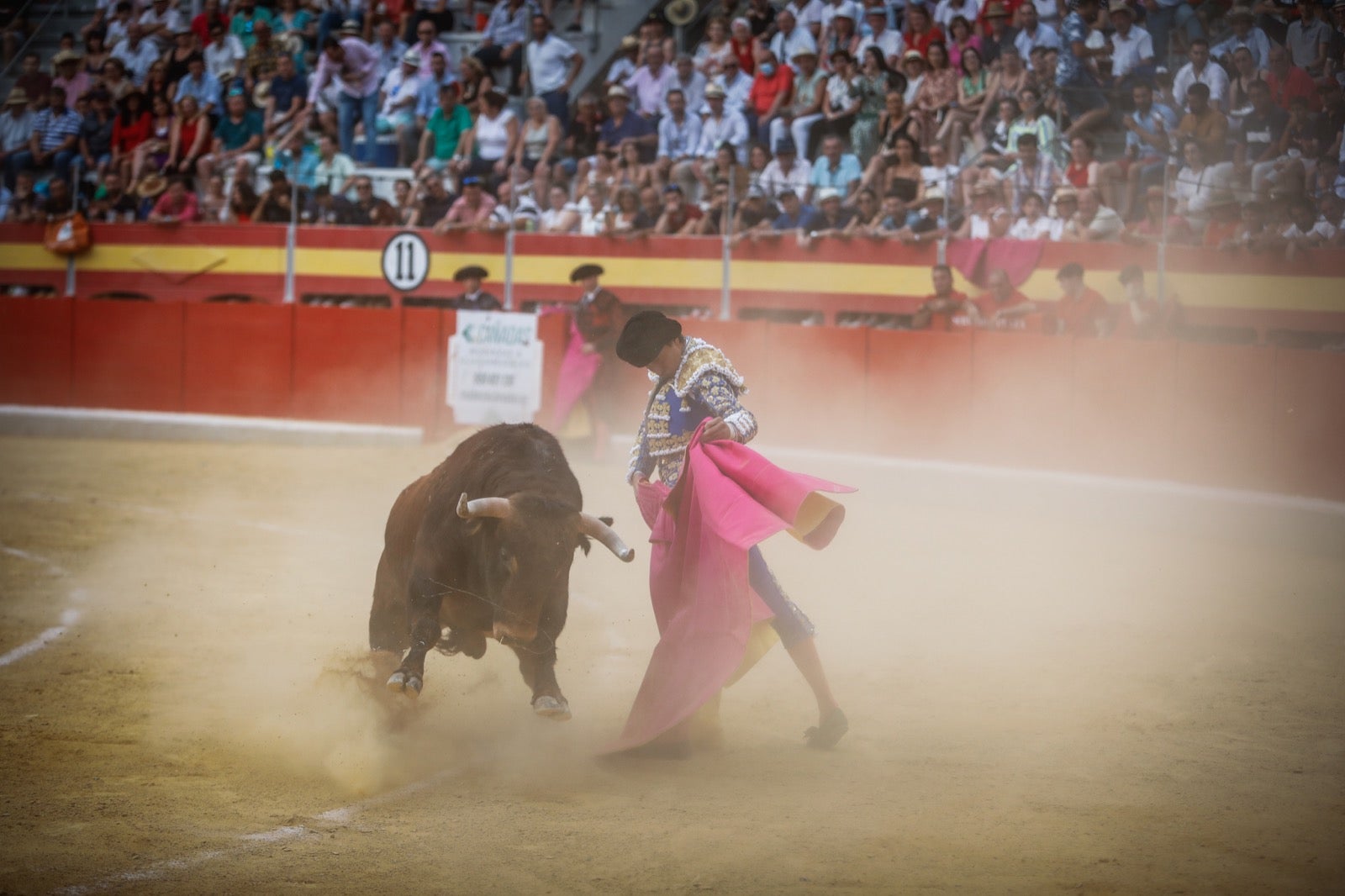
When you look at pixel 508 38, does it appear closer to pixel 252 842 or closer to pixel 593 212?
pixel 593 212

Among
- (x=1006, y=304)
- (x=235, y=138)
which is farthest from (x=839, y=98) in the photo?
(x=235, y=138)

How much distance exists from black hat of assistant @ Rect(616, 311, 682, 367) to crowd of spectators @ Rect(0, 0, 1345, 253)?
6176 millimetres

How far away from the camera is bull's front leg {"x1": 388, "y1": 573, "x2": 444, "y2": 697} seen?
474 centimetres

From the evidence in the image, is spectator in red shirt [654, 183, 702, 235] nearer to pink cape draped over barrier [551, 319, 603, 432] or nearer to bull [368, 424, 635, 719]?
pink cape draped over barrier [551, 319, 603, 432]

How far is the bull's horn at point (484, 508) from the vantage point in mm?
4621

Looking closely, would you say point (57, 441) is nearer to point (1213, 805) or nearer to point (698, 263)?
point (698, 263)

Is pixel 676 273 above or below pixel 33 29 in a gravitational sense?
below

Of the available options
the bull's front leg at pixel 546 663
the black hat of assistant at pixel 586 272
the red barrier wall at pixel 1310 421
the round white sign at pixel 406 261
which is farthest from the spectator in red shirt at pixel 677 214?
the bull's front leg at pixel 546 663

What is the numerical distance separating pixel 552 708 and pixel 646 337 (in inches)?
46.6

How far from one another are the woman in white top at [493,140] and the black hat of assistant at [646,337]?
9954 mm

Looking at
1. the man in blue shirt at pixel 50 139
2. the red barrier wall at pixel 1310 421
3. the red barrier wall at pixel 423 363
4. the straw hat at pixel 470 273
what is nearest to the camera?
the red barrier wall at pixel 1310 421

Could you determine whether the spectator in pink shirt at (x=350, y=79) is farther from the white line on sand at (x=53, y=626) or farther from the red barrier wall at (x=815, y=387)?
the white line on sand at (x=53, y=626)

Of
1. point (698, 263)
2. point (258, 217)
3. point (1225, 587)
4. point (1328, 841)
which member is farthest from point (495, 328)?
point (1328, 841)

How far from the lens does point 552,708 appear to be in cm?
474
